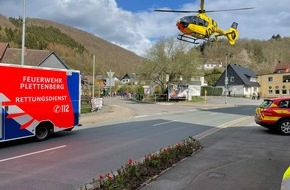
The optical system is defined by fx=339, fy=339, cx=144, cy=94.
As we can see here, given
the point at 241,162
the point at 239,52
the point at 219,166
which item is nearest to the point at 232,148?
the point at 241,162

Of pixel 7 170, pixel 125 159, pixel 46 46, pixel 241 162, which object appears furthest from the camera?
pixel 46 46

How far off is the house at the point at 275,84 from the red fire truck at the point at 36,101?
82054mm

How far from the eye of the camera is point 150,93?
60.2 meters

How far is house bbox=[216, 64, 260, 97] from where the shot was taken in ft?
311

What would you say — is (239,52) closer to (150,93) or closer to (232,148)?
(150,93)

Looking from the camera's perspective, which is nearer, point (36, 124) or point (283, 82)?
point (36, 124)

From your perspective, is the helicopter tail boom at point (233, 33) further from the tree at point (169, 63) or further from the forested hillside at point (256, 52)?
the forested hillside at point (256, 52)

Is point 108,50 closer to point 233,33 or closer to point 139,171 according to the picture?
point 233,33

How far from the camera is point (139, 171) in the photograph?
21.4ft

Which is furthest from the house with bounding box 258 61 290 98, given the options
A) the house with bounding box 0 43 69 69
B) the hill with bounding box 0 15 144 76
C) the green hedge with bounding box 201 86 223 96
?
the house with bounding box 0 43 69 69

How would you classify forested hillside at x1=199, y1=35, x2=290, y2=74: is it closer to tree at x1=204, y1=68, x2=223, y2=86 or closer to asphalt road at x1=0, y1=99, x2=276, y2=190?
tree at x1=204, y1=68, x2=223, y2=86

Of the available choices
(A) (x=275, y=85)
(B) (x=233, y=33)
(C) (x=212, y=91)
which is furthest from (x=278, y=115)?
(A) (x=275, y=85)

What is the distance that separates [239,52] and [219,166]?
143m

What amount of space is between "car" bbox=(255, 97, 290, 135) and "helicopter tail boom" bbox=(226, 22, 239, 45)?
17.5 m
